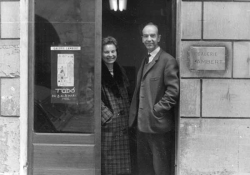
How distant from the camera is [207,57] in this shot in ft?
17.7

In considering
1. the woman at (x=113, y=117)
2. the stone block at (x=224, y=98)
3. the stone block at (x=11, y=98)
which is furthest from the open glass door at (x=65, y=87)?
the stone block at (x=224, y=98)

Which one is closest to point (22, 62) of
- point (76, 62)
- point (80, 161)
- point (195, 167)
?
point (76, 62)

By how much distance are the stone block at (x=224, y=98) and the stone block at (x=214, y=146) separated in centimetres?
12

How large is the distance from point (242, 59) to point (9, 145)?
340 cm

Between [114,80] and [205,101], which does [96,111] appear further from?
[205,101]

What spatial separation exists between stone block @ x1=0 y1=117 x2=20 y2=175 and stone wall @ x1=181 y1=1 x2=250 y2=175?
2.28 metres

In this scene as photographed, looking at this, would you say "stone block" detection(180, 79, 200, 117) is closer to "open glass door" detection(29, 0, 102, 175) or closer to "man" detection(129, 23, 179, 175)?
"man" detection(129, 23, 179, 175)

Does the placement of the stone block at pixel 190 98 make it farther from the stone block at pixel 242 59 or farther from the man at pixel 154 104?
the stone block at pixel 242 59

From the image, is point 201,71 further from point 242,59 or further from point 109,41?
point 109,41

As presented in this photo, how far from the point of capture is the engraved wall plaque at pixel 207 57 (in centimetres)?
539

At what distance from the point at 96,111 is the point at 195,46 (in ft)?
5.41

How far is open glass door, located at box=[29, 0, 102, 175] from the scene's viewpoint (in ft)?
18.9

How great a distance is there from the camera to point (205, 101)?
5.41 meters

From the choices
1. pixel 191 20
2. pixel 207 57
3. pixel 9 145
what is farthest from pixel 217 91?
pixel 9 145
